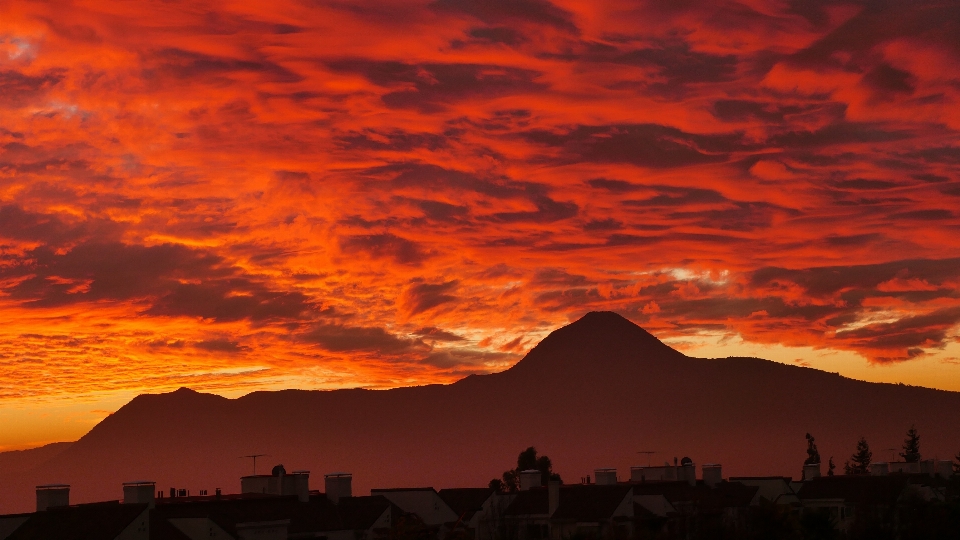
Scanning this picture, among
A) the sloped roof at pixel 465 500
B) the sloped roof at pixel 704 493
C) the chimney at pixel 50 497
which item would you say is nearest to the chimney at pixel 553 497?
the sloped roof at pixel 465 500

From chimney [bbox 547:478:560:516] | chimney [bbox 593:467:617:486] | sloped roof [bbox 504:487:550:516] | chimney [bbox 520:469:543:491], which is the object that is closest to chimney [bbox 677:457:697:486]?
chimney [bbox 593:467:617:486]

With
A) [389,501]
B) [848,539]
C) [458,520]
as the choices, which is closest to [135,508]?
[389,501]

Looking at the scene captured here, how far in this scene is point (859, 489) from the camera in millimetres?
98438

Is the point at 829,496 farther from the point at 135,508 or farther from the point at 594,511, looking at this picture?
the point at 135,508

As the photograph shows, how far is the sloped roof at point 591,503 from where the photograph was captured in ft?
261

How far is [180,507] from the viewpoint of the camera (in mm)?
69000

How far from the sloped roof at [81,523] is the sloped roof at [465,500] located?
27.9 m

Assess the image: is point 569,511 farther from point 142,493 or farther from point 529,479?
point 142,493

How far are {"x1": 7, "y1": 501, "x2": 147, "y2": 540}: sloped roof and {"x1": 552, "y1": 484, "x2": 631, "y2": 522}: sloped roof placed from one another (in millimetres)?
29761

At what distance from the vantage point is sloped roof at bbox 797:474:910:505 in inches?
3745

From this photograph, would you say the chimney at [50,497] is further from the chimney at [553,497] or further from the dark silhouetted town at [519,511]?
the chimney at [553,497]

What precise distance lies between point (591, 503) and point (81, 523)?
111 ft

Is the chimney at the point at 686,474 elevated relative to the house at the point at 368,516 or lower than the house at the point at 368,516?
elevated

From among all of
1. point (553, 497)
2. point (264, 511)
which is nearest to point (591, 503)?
point (553, 497)
